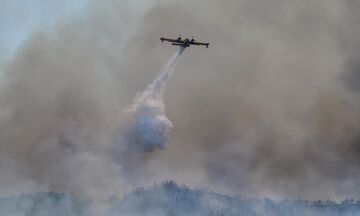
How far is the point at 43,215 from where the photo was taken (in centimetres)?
19962

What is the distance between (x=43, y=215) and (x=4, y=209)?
45.1ft

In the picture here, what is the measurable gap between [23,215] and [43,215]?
27.0ft

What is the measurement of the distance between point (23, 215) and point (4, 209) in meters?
8.48

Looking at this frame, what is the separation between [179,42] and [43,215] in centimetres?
10636

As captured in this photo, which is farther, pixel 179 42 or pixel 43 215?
pixel 43 215

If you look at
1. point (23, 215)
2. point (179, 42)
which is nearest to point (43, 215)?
point (23, 215)

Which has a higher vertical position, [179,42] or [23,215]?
[179,42]

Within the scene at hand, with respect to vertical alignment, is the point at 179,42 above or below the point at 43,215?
above

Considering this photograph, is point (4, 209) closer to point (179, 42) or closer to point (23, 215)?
point (23, 215)

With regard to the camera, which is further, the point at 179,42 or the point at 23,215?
the point at 23,215

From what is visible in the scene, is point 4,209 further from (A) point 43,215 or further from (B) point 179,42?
(B) point 179,42

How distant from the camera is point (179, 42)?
121750 millimetres

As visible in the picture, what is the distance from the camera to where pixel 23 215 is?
193625 millimetres
